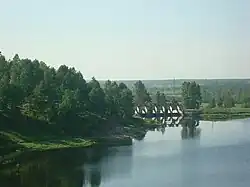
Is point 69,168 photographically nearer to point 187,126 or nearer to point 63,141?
point 63,141

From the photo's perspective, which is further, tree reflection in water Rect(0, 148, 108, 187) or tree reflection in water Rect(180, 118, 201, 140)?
tree reflection in water Rect(180, 118, 201, 140)

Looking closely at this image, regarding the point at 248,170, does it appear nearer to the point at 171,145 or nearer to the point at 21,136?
the point at 171,145

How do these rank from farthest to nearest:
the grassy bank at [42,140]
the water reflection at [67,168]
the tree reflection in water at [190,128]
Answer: the tree reflection in water at [190,128] → the grassy bank at [42,140] → the water reflection at [67,168]

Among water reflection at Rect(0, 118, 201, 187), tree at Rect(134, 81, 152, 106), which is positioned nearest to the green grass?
water reflection at Rect(0, 118, 201, 187)

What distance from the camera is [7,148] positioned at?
155ft

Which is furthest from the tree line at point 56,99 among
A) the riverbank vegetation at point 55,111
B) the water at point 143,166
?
the water at point 143,166

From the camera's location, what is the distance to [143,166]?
4403 centimetres

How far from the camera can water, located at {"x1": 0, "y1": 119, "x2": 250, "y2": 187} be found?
3734 centimetres

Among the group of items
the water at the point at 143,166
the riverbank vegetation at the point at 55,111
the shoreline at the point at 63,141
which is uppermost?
the riverbank vegetation at the point at 55,111

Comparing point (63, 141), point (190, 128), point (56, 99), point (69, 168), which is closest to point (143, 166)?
point (69, 168)

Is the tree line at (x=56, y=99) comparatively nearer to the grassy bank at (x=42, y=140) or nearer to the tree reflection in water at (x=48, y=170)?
the grassy bank at (x=42, y=140)

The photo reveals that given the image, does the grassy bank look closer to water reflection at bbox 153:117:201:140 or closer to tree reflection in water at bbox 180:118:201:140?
tree reflection in water at bbox 180:118:201:140

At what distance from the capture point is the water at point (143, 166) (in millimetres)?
37344

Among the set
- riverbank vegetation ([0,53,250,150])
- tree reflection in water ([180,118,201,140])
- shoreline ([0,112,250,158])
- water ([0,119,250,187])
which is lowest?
water ([0,119,250,187])
